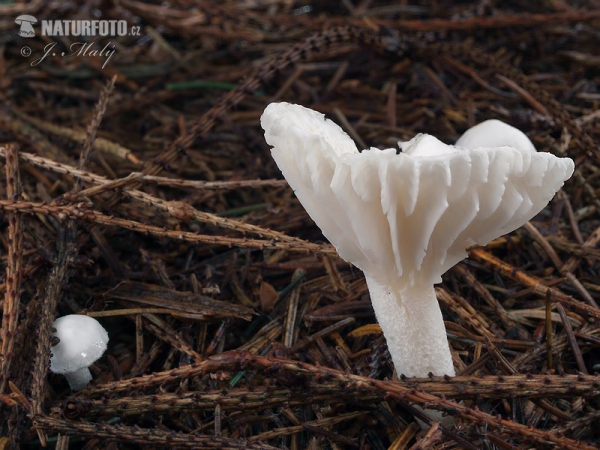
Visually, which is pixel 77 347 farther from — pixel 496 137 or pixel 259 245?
pixel 496 137

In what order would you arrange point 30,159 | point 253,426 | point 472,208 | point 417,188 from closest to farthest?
1. point 417,188
2. point 472,208
3. point 253,426
4. point 30,159

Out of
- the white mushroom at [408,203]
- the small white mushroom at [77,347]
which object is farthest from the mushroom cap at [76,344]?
the white mushroom at [408,203]

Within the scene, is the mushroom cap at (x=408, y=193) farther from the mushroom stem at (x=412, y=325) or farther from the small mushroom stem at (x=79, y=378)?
the small mushroom stem at (x=79, y=378)

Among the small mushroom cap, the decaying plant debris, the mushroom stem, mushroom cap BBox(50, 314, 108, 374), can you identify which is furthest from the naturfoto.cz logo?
the mushroom stem

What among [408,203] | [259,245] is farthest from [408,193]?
[259,245]

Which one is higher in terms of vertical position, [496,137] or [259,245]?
[496,137]

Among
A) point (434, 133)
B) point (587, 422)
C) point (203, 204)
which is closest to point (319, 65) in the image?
point (434, 133)

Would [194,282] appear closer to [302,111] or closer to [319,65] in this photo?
[302,111]
